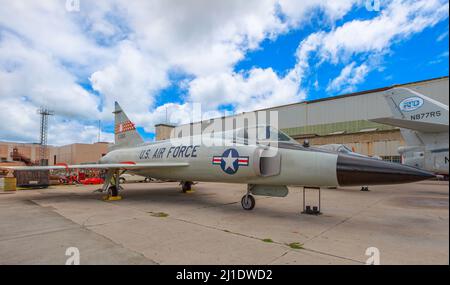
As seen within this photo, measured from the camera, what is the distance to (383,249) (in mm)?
4047

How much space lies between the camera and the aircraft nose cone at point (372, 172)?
4.52m

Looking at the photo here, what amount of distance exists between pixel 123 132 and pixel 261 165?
32.4 ft

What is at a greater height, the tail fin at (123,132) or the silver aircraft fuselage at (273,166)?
the tail fin at (123,132)

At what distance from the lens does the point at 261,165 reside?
6.65 metres

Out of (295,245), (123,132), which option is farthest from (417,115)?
Result: (123,132)

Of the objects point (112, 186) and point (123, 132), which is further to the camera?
point (123, 132)

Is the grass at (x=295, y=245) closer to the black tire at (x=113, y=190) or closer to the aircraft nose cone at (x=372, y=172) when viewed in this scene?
the aircraft nose cone at (x=372, y=172)

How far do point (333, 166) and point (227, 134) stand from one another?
11.0ft

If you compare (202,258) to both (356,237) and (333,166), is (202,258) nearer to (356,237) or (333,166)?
(356,237)

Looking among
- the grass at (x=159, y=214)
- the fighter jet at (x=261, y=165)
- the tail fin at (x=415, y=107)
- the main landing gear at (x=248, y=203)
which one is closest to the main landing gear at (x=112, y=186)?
the fighter jet at (x=261, y=165)

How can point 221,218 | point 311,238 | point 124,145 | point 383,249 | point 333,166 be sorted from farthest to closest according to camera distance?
point 124,145
point 221,218
point 333,166
point 311,238
point 383,249

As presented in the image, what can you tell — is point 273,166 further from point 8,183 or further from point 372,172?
point 8,183

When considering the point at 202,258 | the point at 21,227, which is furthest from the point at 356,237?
the point at 21,227

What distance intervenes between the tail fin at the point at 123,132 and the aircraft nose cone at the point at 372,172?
10249 mm
